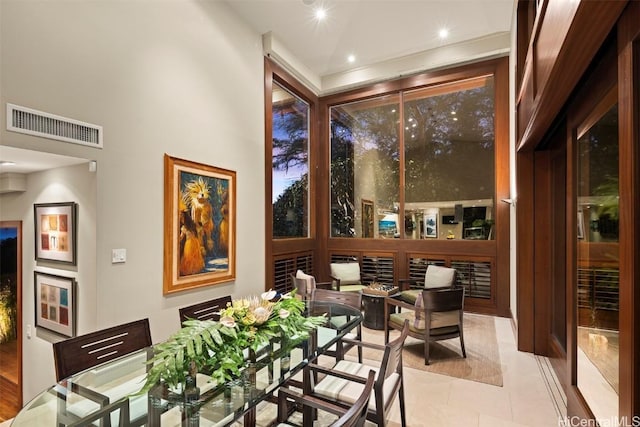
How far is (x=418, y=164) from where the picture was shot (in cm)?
576

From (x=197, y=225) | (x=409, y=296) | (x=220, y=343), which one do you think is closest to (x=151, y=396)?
(x=220, y=343)

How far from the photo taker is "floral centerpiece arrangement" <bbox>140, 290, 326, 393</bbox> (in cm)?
153

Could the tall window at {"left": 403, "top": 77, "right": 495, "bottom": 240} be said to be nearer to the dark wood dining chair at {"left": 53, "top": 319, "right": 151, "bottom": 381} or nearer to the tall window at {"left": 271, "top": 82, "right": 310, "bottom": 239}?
the tall window at {"left": 271, "top": 82, "right": 310, "bottom": 239}

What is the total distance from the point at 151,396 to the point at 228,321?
1.56 ft

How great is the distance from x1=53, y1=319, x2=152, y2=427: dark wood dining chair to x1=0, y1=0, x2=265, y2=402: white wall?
0.81m

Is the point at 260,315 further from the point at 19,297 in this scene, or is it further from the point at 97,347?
the point at 19,297

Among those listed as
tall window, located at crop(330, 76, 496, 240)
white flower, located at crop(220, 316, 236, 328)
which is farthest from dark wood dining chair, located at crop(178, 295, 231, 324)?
tall window, located at crop(330, 76, 496, 240)

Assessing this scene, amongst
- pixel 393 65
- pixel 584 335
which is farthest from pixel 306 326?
pixel 393 65

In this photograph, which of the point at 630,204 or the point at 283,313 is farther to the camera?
the point at 283,313

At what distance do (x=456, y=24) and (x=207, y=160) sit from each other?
13.7 feet

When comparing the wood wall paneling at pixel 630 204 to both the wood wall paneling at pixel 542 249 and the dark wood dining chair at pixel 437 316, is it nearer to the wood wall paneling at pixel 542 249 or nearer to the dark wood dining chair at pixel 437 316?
the dark wood dining chair at pixel 437 316

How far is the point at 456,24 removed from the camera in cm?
474

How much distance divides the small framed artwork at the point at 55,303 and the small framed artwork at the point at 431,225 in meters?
5.01

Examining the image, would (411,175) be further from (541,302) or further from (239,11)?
(239,11)
